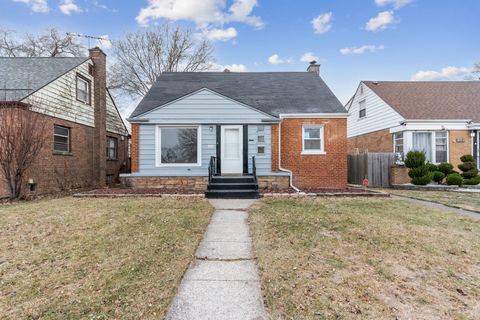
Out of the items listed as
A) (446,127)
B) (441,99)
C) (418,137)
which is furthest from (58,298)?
(441,99)

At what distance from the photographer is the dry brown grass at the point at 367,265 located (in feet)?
8.35

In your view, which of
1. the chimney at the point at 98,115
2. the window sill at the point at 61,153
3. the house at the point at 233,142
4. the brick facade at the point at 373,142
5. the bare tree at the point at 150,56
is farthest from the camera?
the bare tree at the point at 150,56

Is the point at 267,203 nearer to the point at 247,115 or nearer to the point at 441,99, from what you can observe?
the point at 247,115

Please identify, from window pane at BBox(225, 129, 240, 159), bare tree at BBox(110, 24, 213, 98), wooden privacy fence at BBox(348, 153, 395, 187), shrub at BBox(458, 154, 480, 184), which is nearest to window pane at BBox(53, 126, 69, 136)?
window pane at BBox(225, 129, 240, 159)

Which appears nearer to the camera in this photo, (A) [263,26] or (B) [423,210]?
(B) [423,210]

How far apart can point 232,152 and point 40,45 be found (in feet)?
84.1

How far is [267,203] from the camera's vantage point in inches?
298

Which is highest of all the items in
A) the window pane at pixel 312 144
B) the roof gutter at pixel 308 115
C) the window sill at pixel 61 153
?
the roof gutter at pixel 308 115

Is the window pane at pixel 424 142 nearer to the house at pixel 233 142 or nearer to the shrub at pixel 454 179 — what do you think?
the shrub at pixel 454 179

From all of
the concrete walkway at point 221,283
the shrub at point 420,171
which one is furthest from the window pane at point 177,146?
the shrub at point 420,171

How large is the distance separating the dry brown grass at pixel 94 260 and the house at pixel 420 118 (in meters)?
13.4

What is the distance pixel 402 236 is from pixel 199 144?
785 centimetres

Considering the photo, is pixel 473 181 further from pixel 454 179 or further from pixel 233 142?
pixel 233 142

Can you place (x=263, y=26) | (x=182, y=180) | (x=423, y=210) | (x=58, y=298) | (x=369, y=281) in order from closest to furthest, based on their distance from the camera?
(x=58, y=298) < (x=369, y=281) < (x=423, y=210) < (x=182, y=180) < (x=263, y=26)
